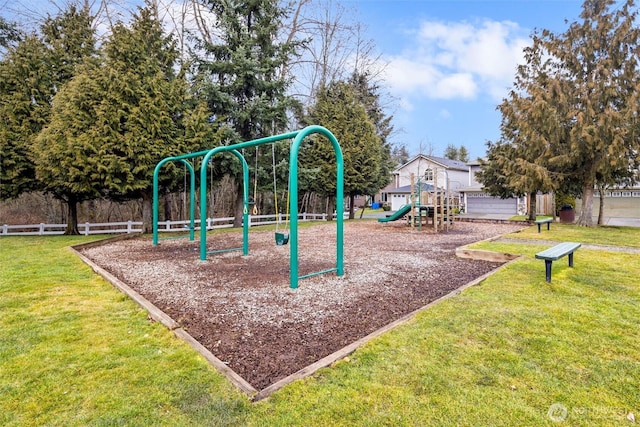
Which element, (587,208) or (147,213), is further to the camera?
(587,208)

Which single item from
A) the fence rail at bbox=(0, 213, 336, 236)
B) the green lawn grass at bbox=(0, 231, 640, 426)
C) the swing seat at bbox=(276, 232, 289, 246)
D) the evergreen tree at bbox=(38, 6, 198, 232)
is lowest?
the green lawn grass at bbox=(0, 231, 640, 426)

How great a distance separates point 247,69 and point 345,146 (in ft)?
23.4

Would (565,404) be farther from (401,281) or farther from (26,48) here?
(26,48)

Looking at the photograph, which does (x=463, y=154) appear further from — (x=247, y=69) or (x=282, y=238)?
(x=282, y=238)

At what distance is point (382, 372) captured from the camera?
9.28 feet

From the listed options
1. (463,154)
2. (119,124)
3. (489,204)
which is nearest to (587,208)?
(489,204)

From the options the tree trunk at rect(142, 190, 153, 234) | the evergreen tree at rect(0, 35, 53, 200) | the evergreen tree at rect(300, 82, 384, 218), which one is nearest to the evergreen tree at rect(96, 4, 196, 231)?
the tree trunk at rect(142, 190, 153, 234)

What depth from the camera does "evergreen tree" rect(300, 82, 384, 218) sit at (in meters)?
19.6

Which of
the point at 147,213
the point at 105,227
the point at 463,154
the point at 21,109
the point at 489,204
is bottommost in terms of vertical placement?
the point at 105,227

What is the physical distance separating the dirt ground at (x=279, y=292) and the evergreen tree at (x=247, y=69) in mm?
7677

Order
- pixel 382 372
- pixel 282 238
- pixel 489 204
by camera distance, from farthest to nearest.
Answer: pixel 489 204, pixel 282 238, pixel 382 372

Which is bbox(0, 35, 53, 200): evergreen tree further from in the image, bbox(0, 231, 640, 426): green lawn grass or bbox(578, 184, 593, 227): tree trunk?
bbox(578, 184, 593, 227): tree trunk

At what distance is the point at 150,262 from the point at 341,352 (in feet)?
20.2

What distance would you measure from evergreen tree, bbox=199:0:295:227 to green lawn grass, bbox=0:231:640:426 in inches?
475
